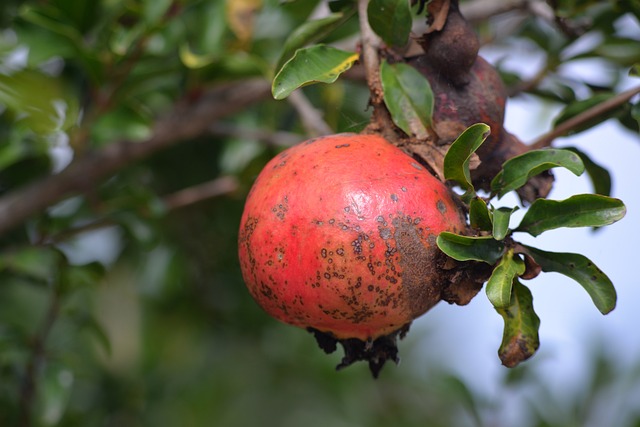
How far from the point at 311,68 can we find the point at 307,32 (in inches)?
6.0

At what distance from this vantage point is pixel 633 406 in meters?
2.01

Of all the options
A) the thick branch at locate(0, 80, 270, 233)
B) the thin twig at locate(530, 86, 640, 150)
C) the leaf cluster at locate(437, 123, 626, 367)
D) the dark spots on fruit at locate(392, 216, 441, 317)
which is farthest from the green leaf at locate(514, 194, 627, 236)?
the thick branch at locate(0, 80, 270, 233)

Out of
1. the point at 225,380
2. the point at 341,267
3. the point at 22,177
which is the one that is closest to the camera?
the point at 341,267

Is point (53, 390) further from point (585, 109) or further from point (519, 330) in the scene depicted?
point (585, 109)

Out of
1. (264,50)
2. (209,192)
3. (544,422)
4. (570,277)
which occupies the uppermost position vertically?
(570,277)

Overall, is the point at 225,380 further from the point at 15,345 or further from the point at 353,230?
the point at 353,230

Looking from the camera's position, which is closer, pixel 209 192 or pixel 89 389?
pixel 209 192

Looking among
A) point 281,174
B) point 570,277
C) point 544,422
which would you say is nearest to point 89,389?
point 544,422

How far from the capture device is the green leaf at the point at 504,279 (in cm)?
86

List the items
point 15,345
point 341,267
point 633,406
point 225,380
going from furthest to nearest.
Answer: point 225,380 → point 633,406 → point 15,345 → point 341,267

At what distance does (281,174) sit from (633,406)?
4.86 ft

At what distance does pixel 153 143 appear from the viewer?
168cm

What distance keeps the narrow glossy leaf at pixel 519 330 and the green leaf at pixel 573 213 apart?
3.4 inches

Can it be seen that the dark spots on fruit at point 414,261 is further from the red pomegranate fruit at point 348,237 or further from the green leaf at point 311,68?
the green leaf at point 311,68
